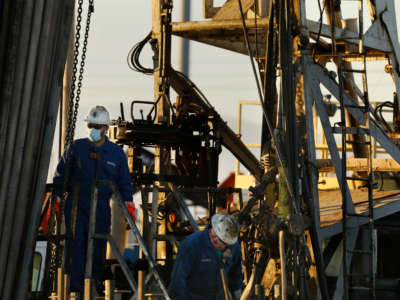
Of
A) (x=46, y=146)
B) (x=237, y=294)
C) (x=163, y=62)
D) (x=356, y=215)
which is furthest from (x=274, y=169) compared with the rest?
(x=46, y=146)

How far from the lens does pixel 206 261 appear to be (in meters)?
11.4

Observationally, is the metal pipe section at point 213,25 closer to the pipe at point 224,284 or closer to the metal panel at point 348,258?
the metal panel at point 348,258

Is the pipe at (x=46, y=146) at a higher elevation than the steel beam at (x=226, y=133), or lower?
lower

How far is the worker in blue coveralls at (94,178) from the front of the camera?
13.0m

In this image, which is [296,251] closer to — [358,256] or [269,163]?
[269,163]

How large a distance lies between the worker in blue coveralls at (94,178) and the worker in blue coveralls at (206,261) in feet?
6.71

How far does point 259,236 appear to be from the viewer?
17.7 metres

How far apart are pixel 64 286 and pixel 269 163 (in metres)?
7.15

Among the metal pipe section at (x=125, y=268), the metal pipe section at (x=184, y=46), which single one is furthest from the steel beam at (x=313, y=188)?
the metal pipe section at (x=125, y=268)

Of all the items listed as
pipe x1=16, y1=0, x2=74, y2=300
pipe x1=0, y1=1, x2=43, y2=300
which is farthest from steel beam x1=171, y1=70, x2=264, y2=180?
pipe x1=0, y1=1, x2=43, y2=300

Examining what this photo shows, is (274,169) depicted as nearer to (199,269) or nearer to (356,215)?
(356,215)

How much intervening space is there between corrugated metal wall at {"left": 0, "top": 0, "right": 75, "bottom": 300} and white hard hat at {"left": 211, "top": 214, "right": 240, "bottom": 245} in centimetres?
200

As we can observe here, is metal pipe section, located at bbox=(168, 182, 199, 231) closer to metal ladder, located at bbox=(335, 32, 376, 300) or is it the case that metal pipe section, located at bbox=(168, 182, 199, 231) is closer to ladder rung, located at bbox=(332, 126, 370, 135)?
metal ladder, located at bbox=(335, 32, 376, 300)

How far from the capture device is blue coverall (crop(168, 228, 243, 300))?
11.2 metres
